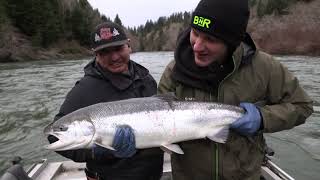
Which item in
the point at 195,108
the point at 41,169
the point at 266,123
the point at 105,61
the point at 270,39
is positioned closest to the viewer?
the point at 266,123

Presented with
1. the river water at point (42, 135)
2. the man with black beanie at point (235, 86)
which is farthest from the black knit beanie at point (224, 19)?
the river water at point (42, 135)

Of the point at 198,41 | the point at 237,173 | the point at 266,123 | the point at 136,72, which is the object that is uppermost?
the point at 198,41

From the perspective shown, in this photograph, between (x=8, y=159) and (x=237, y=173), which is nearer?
(x=237, y=173)

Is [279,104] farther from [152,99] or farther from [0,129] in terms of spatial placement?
[0,129]

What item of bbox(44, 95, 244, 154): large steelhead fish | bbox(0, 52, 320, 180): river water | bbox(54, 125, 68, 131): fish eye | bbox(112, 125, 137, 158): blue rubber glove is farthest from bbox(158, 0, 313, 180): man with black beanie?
bbox(0, 52, 320, 180): river water

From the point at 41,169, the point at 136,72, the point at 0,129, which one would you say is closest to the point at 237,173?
the point at 136,72

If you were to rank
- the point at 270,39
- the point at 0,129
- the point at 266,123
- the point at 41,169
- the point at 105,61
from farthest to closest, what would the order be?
the point at 270,39, the point at 0,129, the point at 41,169, the point at 105,61, the point at 266,123

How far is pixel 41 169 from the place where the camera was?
17.4 feet

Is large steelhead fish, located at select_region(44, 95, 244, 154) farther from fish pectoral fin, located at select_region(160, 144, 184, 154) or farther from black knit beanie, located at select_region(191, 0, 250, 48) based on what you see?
black knit beanie, located at select_region(191, 0, 250, 48)

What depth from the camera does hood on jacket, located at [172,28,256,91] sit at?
9.59 ft

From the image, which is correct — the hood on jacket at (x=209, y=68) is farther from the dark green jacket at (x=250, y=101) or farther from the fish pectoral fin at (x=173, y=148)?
the fish pectoral fin at (x=173, y=148)

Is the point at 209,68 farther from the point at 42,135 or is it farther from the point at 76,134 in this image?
the point at 42,135

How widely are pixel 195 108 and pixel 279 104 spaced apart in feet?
2.01

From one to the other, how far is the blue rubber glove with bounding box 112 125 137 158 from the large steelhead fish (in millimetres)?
36
